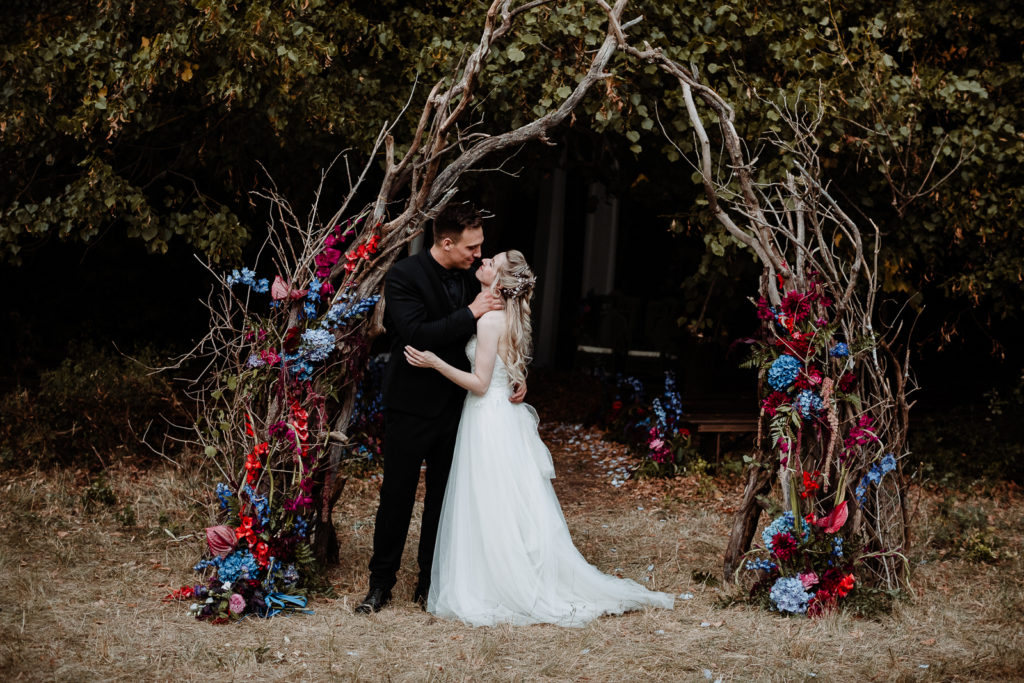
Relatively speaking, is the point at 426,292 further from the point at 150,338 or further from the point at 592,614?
the point at 150,338

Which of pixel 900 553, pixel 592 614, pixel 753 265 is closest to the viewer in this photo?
pixel 592 614

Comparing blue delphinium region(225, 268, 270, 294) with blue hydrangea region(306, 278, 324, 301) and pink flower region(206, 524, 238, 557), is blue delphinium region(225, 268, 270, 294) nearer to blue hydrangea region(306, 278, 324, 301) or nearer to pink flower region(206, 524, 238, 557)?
blue hydrangea region(306, 278, 324, 301)

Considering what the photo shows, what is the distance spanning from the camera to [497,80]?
243 inches

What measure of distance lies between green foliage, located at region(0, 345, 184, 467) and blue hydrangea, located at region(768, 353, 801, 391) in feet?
13.6

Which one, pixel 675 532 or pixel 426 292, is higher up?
pixel 426 292

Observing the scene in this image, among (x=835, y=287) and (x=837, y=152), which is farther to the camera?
(x=837, y=152)

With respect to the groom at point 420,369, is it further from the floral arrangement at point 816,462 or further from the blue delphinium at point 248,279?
the floral arrangement at point 816,462

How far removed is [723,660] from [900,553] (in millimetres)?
1374

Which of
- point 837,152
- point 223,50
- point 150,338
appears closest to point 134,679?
point 223,50

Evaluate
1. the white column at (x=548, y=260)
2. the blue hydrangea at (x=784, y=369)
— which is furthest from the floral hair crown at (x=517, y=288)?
the white column at (x=548, y=260)

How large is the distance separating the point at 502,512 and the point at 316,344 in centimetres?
121

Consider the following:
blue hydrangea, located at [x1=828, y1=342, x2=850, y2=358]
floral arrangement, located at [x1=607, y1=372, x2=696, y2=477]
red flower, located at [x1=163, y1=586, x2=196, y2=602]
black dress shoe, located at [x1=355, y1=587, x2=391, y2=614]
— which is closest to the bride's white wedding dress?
black dress shoe, located at [x1=355, y1=587, x2=391, y2=614]

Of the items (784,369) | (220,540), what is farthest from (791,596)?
(220,540)

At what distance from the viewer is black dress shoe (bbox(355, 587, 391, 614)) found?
15.3 ft
